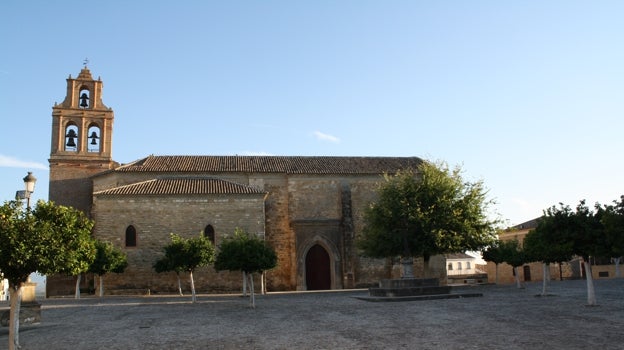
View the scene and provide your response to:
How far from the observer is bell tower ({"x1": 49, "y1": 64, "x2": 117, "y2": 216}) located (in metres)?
35.0

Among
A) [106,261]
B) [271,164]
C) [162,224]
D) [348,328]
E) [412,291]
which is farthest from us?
[271,164]

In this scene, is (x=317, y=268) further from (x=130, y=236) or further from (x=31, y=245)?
(x=31, y=245)

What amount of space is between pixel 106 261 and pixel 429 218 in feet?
56.6

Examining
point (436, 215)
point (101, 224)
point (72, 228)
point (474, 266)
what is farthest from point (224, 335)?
point (474, 266)

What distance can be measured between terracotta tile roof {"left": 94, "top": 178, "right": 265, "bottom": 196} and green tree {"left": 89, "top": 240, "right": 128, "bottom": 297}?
375 centimetres

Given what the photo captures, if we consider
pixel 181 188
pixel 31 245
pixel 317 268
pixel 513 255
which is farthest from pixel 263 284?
pixel 31 245

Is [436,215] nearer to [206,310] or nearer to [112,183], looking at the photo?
[206,310]

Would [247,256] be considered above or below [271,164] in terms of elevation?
below

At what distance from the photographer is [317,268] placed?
35.1 m

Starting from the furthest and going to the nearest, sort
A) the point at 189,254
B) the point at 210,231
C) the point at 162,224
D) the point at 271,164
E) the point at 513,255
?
the point at 271,164, the point at 210,231, the point at 162,224, the point at 513,255, the point at 189,254

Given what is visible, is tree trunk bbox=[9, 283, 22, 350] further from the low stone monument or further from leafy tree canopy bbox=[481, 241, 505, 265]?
leafy tree canopy bbox=[481, 241, 505, 265]

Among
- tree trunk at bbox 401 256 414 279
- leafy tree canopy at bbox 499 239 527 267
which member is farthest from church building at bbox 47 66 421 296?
tree trunk at bbox 401 256 414 279

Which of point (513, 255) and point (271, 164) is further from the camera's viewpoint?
point (271, 164)

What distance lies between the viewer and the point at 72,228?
10758 mm
